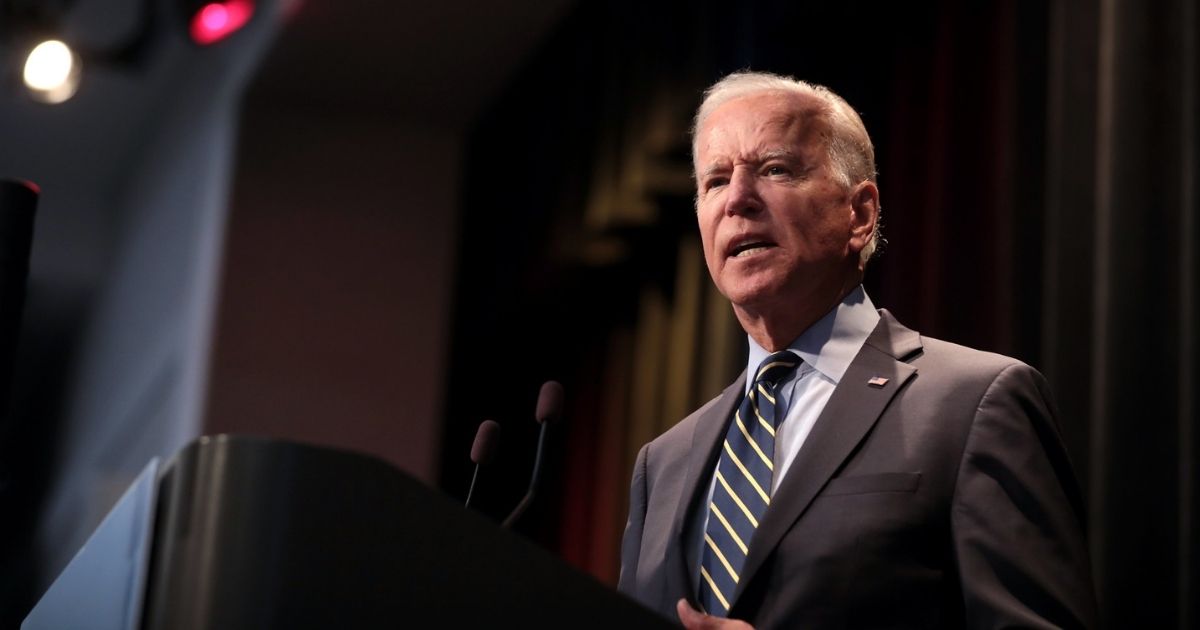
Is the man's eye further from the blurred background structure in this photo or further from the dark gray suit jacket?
the blurred background structure

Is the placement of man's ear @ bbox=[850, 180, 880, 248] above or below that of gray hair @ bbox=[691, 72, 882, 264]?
below

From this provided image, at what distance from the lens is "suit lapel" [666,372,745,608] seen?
76.8 inches

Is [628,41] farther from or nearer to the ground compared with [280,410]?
farther from the ground

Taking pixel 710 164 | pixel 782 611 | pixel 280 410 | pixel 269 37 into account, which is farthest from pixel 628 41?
pixel 782 611

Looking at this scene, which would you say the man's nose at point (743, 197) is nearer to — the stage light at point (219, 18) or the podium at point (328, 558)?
the podium at point (328, 558)

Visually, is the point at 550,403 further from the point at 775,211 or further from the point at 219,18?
the point at 219,18

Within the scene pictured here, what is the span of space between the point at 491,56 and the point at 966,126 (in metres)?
2.13

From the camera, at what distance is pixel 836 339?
2094 millimetres

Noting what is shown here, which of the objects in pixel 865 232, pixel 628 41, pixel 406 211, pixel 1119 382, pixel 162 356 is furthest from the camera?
pixel 162 356

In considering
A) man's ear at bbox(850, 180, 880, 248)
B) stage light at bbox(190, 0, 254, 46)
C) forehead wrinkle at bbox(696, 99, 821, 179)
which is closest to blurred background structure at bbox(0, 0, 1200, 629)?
stage light at bbox(190, 0, 254, 46)

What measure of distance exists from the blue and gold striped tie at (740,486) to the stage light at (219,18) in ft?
8.94

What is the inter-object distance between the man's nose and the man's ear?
145mm

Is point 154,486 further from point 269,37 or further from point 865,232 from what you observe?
Result: point 269,37

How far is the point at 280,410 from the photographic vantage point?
18.2 ft
